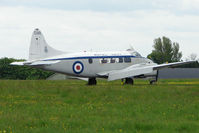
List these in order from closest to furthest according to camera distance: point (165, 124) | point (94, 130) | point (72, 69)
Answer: point (94, 130)
point (165, 124)
point (72, 69)

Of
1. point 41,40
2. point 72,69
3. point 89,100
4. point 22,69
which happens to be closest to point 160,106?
point 89,100

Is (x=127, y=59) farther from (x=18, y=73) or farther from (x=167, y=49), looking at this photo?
(x=167, y=49)

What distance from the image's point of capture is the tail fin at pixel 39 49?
38428mm

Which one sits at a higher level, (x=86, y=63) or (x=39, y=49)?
(x=39, y=49)

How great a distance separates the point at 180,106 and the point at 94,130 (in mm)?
7857

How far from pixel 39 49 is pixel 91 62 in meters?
5.20

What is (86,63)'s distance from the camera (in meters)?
38.5

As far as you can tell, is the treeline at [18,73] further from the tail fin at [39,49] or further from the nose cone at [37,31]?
the tail fin at [39,49]

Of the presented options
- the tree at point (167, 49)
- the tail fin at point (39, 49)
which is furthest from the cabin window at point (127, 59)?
the tree at point (167, 49)

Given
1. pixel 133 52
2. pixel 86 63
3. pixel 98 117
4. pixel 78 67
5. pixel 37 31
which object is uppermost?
pixel 37 31

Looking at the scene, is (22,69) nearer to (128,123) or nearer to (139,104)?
(139,104)

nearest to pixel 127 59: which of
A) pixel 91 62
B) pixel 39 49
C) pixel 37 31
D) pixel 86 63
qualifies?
pixel 91 62

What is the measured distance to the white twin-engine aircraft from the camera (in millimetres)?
37688

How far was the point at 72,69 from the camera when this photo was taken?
38.0m
